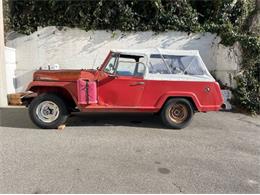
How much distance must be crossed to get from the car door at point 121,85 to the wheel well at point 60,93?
2.36 feet

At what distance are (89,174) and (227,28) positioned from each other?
7798 millimetres

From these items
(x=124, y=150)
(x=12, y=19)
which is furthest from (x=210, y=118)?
(x=12, y=19)

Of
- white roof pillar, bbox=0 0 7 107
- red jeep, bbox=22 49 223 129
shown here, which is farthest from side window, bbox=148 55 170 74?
white roof pillar, bbox=0 0 7 107

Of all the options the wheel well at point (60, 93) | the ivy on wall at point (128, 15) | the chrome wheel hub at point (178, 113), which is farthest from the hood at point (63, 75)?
the ivy on wall at point (128, 15)

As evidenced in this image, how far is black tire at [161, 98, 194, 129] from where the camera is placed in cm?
605

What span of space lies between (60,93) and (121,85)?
4.64 feet

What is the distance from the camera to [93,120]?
6.79 meters

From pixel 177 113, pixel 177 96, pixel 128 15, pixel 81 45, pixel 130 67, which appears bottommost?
pixel 177 113

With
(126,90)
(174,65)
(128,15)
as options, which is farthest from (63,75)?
(128,15)

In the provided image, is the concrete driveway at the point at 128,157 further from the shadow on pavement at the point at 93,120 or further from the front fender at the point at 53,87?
the front fender at the point at 53,87

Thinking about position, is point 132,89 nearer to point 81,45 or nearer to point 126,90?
point 126,90

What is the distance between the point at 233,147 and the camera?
5066 millimetres

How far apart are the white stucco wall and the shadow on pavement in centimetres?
251

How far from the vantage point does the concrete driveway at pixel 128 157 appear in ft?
11.3
